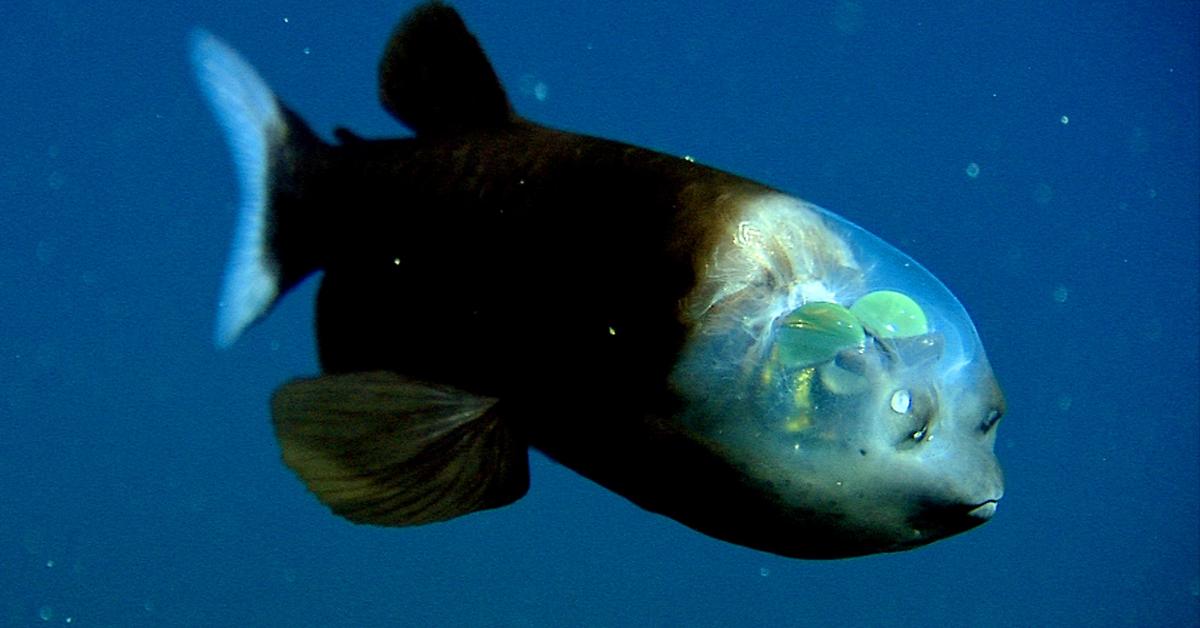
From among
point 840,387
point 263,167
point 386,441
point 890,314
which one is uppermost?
point 890,314

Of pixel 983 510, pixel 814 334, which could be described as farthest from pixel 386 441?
pixel 983 510

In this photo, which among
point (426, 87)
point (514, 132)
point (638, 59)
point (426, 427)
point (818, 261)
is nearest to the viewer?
point (818, 261)

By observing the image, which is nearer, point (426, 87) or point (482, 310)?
point (482, 310)

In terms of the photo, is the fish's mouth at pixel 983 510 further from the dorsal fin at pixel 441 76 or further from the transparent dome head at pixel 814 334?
the dorsal fin at pixel 441 76

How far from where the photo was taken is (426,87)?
198 cm

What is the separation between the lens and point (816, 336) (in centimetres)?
133

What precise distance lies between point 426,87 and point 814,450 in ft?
3.76

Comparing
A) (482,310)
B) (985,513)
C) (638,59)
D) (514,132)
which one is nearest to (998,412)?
(985,513)

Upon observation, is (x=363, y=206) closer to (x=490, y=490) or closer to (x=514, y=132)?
(x=514, y=132)

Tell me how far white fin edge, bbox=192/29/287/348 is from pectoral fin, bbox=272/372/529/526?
642 mm

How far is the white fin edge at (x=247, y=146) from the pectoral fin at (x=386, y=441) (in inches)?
25.3

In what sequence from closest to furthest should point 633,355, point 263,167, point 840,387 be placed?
point 840,387, point 633,355, point 263,167

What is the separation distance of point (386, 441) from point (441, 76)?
2.68 ft

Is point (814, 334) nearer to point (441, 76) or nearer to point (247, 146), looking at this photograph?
point (441, 76)
